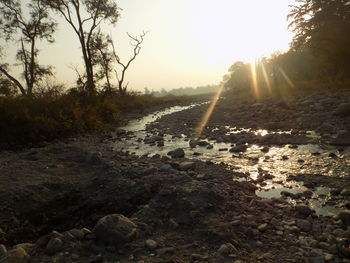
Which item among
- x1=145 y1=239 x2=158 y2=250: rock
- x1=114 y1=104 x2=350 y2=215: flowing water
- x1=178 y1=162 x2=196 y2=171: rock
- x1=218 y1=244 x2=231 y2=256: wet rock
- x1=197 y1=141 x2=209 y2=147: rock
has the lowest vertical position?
x1=114 y1=104 x2=350 y2=215: flowing water

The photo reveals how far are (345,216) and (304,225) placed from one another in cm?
60

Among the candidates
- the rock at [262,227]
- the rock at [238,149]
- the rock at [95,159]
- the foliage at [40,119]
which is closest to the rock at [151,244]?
the rock at [262,227]

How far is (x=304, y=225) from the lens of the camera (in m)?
3.90

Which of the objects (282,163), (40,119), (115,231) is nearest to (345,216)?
(115,231)

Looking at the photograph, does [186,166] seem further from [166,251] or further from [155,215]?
[166,251]

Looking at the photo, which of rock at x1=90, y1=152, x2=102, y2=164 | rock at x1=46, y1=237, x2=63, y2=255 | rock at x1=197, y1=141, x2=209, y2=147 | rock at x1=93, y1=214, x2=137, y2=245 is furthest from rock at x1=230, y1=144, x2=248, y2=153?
rock at x1=46, y1=237, x2=63, y2=255

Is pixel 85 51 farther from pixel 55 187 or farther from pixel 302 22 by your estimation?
pixel 55 187

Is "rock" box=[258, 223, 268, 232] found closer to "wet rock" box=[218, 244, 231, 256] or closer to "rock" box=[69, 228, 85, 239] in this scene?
"wet rock" box=[218, 244, 231, 256]

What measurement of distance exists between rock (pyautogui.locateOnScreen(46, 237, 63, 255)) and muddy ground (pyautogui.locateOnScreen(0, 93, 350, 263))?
0.01 m

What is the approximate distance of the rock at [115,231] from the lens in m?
3.69

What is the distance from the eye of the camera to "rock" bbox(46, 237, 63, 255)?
3551 mm

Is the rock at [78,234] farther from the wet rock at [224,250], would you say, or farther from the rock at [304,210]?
the rock at [304,210]

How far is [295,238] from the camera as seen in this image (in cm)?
367

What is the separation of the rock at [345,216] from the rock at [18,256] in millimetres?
3952
